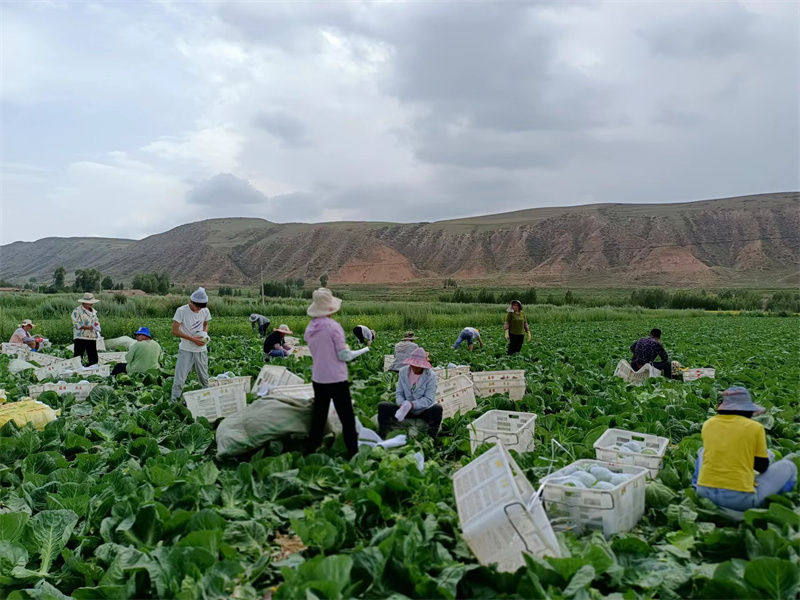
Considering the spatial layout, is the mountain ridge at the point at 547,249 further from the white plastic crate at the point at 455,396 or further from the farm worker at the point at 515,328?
the white plastic crate at the point at 455,396

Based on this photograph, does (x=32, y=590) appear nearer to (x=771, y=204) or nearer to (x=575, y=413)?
(x=575, y=413)

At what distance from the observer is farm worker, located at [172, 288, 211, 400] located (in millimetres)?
7477

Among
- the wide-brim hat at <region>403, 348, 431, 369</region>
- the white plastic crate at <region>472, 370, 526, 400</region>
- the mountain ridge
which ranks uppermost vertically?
the mountain ridge

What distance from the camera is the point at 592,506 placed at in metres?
3.60

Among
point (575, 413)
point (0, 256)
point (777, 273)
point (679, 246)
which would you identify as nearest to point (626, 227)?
point (679, 246)

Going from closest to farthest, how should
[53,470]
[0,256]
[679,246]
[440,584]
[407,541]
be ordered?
[440,584] → [407,541] → [53,470] → [679,246] → [0,256]

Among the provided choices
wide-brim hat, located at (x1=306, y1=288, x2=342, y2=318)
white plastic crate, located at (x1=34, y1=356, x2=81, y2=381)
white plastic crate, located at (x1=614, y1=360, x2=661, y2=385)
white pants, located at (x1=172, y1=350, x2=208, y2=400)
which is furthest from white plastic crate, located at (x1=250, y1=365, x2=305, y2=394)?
white plastic crate, located at (x1=614, y1=360, x2=661, y2=385)

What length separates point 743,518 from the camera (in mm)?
3660

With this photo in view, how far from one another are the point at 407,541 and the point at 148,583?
4.86 feet

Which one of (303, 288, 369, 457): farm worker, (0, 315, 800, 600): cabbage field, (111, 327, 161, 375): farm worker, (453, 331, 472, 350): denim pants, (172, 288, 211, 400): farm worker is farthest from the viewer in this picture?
(453, 331, 472, 350): denim pants

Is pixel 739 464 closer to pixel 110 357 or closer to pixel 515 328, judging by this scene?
pixel 515 328

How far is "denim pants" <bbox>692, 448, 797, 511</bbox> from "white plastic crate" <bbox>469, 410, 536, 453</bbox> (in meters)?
1.65

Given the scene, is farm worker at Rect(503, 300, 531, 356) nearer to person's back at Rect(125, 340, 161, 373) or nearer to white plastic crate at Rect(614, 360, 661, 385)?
white plastic crate at Rect(614, 360, 661, 385)

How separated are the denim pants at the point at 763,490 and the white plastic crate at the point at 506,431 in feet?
5.40
